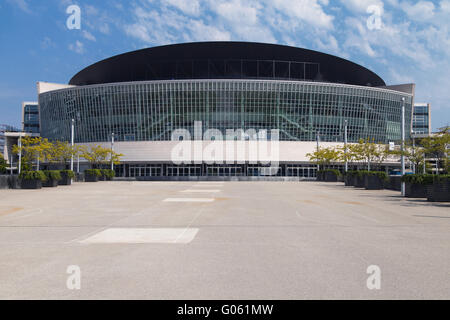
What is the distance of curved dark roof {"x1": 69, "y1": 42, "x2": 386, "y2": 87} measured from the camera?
80688 millimetres

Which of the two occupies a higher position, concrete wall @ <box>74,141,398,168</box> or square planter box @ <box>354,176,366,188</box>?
concrete wall @ <box>74,141,398,168</box>

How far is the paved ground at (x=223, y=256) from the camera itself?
5.59 meters

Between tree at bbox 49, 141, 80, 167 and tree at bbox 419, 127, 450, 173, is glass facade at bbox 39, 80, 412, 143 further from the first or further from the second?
tree at bbox 419, 127, 450, 173

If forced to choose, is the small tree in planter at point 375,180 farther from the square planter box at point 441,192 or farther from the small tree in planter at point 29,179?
the small tree in planter at point 29,179

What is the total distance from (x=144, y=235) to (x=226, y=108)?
72.1 meters

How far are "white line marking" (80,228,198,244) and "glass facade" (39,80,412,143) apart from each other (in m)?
69.8

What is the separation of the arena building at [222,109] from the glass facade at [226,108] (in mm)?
209

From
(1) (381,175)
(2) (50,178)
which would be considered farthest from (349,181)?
(2) (50,178)

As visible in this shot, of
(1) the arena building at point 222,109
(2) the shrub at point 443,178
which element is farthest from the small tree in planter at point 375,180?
(1) the arena building at point 222,109

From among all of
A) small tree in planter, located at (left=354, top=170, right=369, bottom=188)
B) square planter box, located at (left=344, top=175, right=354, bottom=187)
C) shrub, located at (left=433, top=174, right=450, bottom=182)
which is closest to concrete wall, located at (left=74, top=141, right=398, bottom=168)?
square planter box, located at (left=344, top=175, right=354, bottom=187)

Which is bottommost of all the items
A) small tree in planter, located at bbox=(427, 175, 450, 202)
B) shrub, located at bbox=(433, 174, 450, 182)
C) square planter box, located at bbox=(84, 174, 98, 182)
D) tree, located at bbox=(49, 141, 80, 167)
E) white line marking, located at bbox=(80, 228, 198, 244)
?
square planter box, located at bbox=(84, 174, 98, 182)

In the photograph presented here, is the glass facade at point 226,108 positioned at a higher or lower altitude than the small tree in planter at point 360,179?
higher
